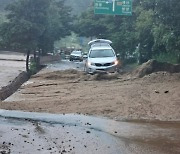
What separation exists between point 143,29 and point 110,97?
62.1 feet

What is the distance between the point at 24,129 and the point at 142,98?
6.39 meters

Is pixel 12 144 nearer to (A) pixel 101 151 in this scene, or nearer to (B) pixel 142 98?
(A) pixel 101 151

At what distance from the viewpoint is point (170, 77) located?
1931 centimetres

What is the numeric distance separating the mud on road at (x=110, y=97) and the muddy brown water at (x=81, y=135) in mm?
1196

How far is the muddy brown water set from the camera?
7.74m

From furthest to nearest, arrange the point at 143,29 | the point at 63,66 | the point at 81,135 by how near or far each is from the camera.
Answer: the point at 63,66 → the point at 143,29 → the point at 81,135

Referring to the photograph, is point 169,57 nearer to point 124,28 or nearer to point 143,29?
point 143,29

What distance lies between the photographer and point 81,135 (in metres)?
8.81

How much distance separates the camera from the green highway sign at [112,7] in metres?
36.2

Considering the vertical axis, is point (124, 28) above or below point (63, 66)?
above

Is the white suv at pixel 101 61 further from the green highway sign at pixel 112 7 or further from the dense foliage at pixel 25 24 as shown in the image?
the green highway sign at pixel 112 7

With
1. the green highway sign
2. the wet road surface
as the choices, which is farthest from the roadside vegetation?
the wet road surface

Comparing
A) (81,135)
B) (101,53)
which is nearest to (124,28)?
(101,53)

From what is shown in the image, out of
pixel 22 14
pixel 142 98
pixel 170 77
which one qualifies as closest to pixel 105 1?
pixel 22 14
